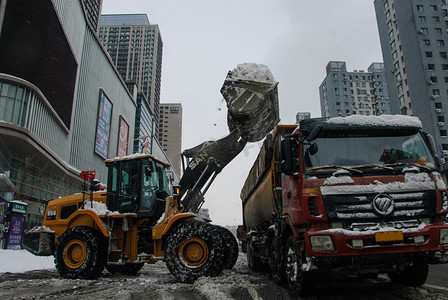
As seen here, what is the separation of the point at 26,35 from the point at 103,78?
1867 centimetres

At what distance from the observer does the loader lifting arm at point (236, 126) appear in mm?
7641

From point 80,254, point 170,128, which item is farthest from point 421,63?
point 170,128

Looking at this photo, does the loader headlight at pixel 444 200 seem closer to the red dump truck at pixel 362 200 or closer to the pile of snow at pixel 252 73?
the red dump truck at pixel 362 200

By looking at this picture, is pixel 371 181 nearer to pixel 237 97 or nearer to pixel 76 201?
pixel 237 97

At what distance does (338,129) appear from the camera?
5.10 m

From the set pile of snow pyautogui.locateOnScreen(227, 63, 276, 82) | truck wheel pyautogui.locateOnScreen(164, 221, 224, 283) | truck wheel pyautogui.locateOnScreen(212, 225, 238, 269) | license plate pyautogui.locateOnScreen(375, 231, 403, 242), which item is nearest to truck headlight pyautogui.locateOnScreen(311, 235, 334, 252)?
license plate pyautogui.locateOnScreen(375, 231, 403, 242)

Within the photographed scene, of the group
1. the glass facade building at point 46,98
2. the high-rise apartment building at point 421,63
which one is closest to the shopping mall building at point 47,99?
the glass facade building at point 46,98

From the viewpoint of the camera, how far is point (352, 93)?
95250 millimetres

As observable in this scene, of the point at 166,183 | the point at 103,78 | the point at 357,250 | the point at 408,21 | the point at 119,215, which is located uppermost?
the point at 408,21

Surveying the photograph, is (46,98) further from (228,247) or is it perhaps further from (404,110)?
(404,110)

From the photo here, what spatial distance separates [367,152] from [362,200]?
2.88 ft

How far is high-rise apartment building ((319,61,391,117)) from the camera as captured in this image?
93.1 meters

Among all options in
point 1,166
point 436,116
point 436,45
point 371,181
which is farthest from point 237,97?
point 436,45

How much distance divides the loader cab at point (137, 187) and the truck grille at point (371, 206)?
497 centimetres
